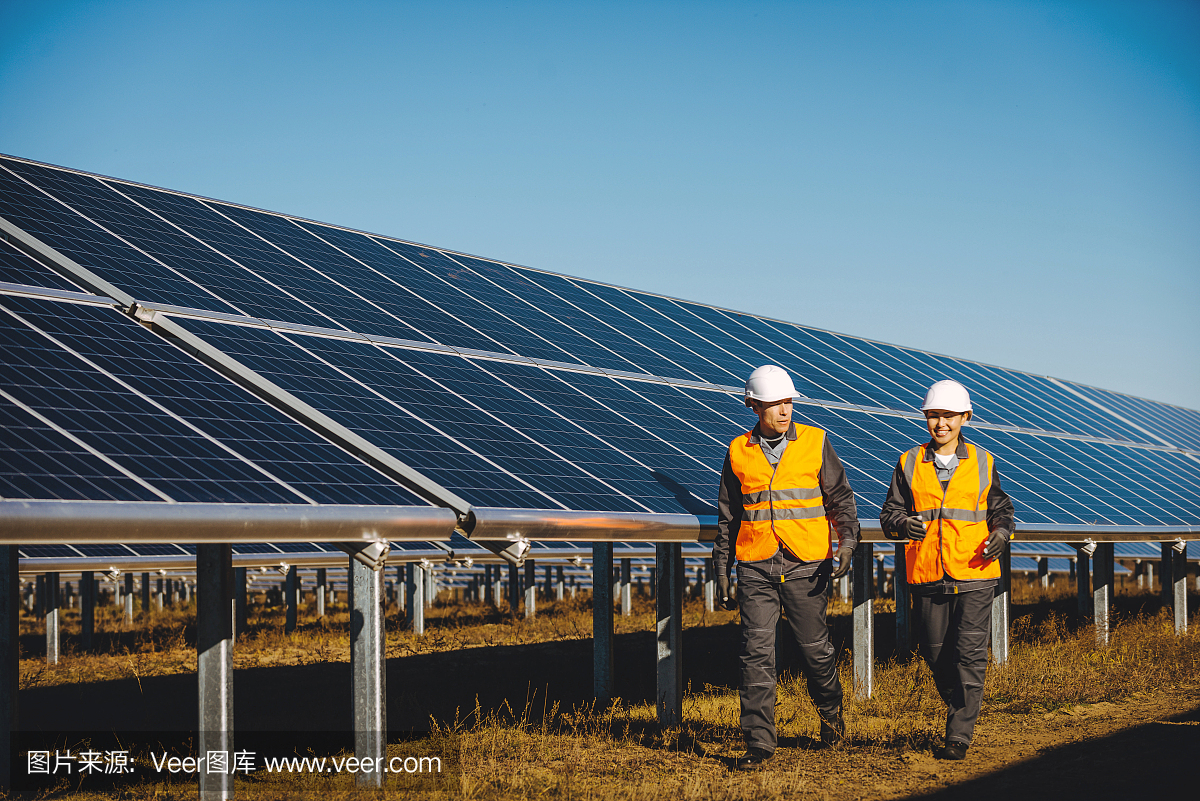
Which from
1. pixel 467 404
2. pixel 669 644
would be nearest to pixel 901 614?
pixel 669 644

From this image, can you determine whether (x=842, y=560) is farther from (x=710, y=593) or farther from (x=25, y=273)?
(x=710, y=593)

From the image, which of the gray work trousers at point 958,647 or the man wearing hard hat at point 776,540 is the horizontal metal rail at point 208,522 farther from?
the gray work trousers at point 958,647

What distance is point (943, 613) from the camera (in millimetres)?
8758

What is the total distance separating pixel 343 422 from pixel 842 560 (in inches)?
168

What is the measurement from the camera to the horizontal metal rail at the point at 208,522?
580 centimetres

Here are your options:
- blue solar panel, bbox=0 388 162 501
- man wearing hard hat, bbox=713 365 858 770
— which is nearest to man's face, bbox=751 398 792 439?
man wearing hard hat, bbox=713 365 858 770

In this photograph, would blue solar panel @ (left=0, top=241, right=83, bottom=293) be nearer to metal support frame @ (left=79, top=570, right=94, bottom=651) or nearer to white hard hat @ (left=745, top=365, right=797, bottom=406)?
white hard hat @ (left=745, top=365, right=797, bottom=406)

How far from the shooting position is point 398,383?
10.6 meters

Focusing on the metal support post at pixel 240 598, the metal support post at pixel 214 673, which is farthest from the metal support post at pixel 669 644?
the metal support post at pixel 240 598

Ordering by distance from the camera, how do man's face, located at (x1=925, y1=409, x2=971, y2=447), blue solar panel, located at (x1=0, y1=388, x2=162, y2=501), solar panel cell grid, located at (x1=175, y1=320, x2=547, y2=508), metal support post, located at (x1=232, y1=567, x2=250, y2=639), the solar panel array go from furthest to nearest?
metal support post, located at (x1=232, y1=567, x2=250, y2=639) → man's face, located at (x1=925, y1=409, x2=971, y2=447) → solar panel cell grid, located at (x1=175, y1=320, x2=547, y2=508) → the solar panel array → blue solar panel, located at (x1=0, y1=388, x2=162, y2=501)

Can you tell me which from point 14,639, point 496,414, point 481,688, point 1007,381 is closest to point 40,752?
point 14,639

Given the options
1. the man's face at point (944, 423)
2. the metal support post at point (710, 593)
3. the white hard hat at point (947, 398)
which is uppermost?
the white hard hat at point (947, 398)

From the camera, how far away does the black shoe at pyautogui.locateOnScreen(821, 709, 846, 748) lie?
9.20m

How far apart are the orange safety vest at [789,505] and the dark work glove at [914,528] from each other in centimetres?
72
